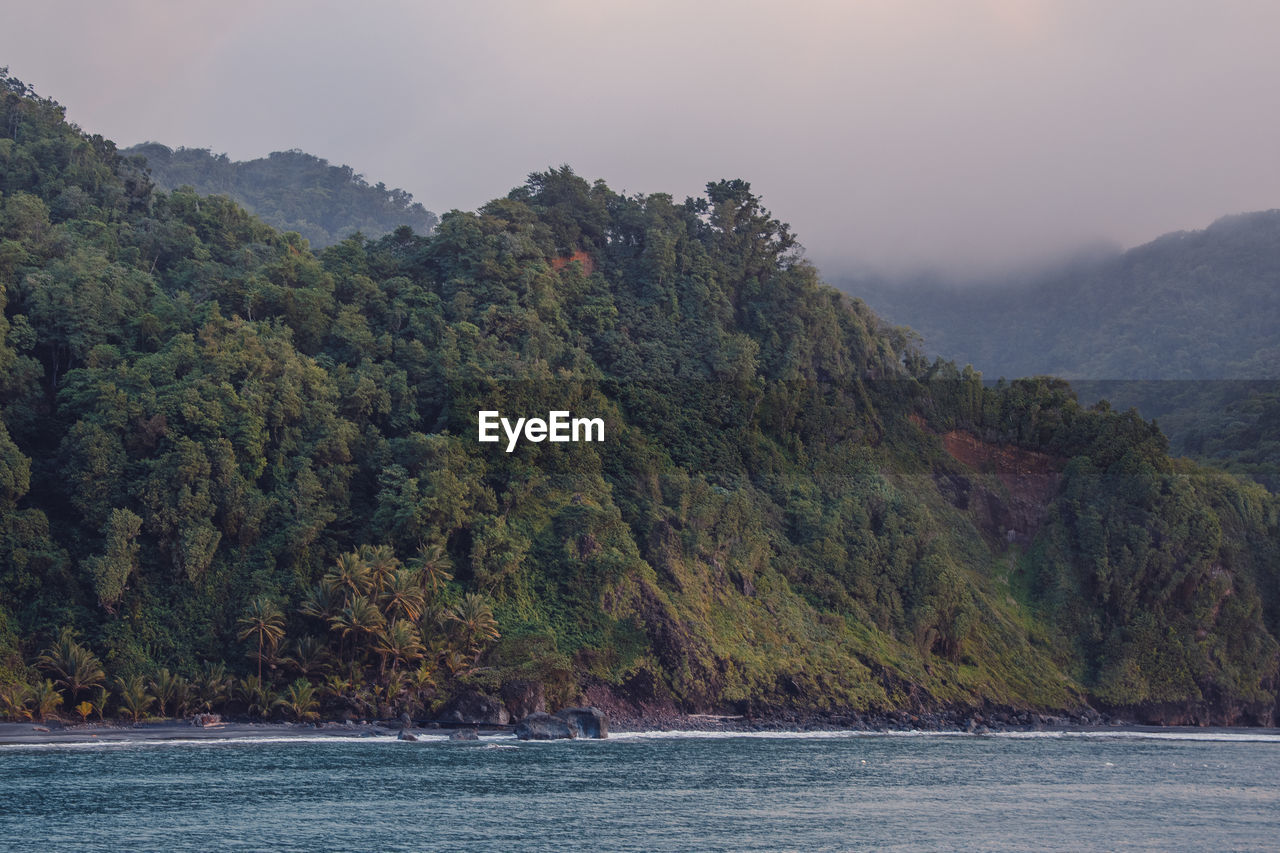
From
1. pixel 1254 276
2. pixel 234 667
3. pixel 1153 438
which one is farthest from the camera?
pixel 1254 276

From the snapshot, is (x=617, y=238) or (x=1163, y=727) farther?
(x=617, y=238)

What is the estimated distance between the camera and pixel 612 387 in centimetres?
7750

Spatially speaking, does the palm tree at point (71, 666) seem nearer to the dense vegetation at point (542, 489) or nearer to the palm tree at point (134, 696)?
the dense vegetation at point (542, 489)

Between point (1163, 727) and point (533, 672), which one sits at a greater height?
point (533, 672)

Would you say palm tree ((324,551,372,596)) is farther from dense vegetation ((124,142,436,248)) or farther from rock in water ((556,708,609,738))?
dense vegetation ((124,142,436,248))

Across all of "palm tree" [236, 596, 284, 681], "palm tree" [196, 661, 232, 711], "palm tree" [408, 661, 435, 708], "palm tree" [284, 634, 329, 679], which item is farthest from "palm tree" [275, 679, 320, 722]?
"palm tree" [408, 661, 435, 708]

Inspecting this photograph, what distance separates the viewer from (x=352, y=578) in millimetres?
56625

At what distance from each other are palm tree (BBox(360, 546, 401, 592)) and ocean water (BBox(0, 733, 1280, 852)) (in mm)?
7843

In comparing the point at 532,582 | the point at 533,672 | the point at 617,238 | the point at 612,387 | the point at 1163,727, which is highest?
the point at 617,238

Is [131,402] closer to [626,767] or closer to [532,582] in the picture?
[532,582]

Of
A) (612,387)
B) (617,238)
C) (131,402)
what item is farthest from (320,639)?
(617,238)

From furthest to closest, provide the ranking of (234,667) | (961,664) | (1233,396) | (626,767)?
(1233,396) < (961,664) < (234,667) < (626,767)

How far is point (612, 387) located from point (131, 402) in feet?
97.0

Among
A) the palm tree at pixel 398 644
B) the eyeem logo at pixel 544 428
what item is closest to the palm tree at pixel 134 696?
the palm tree at pixel 398 644
